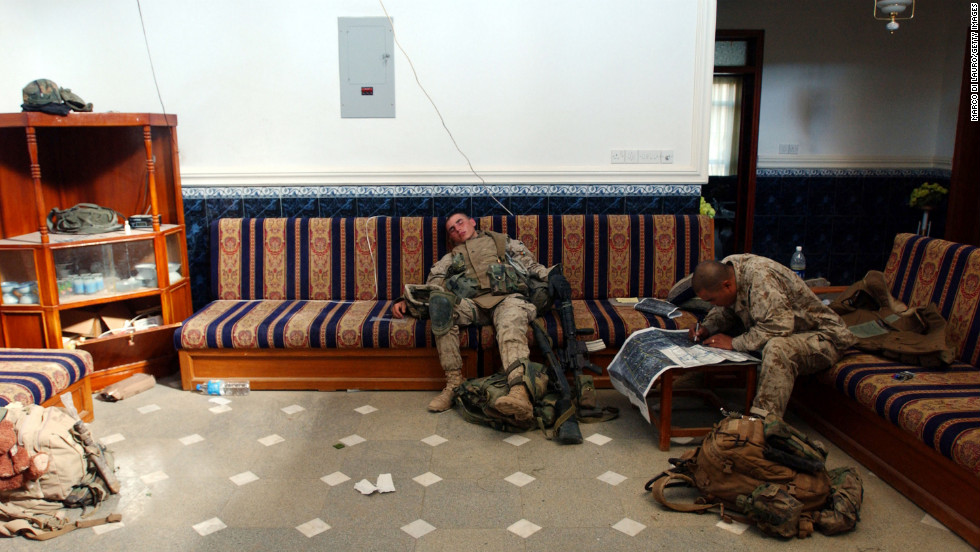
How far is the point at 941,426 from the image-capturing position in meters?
2.74

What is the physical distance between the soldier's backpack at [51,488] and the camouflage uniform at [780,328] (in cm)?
300

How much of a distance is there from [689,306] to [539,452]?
1.54 metres

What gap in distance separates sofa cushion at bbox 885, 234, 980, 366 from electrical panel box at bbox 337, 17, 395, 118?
3.37 metres

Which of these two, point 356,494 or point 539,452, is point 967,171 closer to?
point 539,452

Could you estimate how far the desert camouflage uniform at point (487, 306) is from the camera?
397 cm

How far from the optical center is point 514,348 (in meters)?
3.92

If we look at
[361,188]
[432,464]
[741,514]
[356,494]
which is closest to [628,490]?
[741,514]

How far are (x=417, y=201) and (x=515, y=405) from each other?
2.01 m

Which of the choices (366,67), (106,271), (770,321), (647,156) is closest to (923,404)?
(770,321)

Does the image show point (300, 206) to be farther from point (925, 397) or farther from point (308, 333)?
point (925, 397)

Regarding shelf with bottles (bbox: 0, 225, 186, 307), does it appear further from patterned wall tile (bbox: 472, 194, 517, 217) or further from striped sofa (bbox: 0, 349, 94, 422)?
patterned wall tile (bbox: 472, 194, 517, 217)

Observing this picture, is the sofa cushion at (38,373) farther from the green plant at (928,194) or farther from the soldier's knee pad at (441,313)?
the green plant at (928,194)

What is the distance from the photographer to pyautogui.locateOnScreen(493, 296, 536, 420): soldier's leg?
11.6 ft

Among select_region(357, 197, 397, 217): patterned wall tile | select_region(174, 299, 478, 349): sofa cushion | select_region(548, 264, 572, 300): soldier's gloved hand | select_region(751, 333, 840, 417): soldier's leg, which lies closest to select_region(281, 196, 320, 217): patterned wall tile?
select_region(357, 197, 397, 217): patterned wall tile
